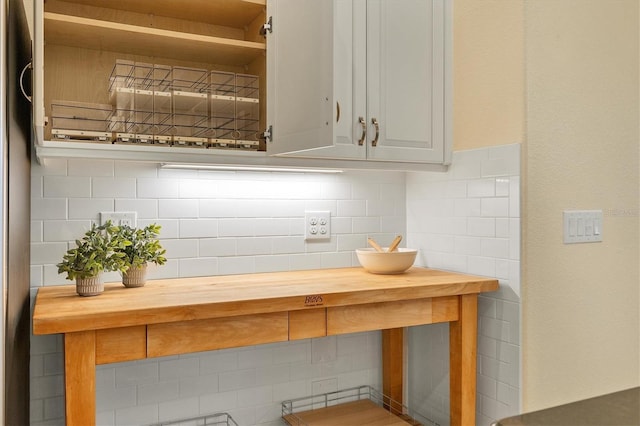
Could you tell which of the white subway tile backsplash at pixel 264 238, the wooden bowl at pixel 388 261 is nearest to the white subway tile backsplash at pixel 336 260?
the white subway tile backsplash at pixel 264 238

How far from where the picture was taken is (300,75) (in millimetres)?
1676

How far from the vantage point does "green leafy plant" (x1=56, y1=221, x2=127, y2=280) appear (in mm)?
1583

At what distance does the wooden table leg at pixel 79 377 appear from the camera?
1359 millimetres

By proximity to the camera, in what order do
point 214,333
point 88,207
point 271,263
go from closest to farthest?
point 214,333 → point 88,207 → point 271,263

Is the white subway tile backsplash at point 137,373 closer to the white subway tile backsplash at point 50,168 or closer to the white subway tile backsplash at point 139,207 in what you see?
the white subway tile backsplash at point 139,207

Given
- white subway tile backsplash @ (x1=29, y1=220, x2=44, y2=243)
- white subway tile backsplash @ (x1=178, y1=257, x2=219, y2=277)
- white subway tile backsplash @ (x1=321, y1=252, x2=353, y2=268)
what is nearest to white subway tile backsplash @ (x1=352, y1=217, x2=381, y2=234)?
white subway tile backsplash @ (x1=321, y1=252, x2=353, y2=268)

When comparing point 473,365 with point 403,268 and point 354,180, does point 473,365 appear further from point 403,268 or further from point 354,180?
point 354,180

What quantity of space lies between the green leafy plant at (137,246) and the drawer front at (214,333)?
32 centimetres

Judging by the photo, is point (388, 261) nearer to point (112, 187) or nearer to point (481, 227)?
Answer: point (481, 227)

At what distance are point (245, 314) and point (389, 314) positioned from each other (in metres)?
0.51

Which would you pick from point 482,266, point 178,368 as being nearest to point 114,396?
point 178,368

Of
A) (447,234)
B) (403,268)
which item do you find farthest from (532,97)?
(403,268)

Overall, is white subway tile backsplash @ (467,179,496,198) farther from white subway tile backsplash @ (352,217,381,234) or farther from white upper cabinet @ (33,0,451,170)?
white subway tile backsplash @ (352,217,381,234)

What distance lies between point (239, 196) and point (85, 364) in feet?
3.04
